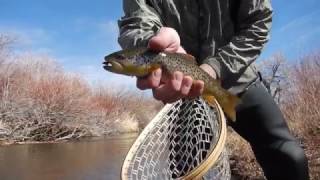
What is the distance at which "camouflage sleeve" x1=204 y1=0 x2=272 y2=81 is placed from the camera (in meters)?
1.97

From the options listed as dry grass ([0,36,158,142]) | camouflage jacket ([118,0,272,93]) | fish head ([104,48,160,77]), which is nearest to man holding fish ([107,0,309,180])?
camouflage jacket ([118,0,272,93])

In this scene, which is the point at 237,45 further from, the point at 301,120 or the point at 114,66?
the point at 301,120

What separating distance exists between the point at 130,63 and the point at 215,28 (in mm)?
803

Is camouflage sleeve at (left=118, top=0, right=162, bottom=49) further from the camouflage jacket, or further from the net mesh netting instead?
the net mesh netting

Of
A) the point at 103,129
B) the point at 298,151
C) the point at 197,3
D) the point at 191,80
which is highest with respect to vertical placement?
the point at 197,3

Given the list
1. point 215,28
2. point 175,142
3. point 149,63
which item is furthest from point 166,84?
point 175,142

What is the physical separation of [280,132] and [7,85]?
643 inches

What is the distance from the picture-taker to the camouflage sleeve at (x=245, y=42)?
6.45 ft

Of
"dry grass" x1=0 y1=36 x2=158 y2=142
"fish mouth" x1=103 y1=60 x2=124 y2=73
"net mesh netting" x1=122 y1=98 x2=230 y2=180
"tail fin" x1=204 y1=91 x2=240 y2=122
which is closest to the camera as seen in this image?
"fish mouth" x1=103 y1=60 x2=124 y2=73

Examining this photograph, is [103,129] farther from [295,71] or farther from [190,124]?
[190,124]

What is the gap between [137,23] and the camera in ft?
6.86

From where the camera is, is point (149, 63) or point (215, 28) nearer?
point (149, 63)

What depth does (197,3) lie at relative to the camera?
7.50 feet

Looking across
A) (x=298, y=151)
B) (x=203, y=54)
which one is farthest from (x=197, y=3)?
(x=298, y=151)
